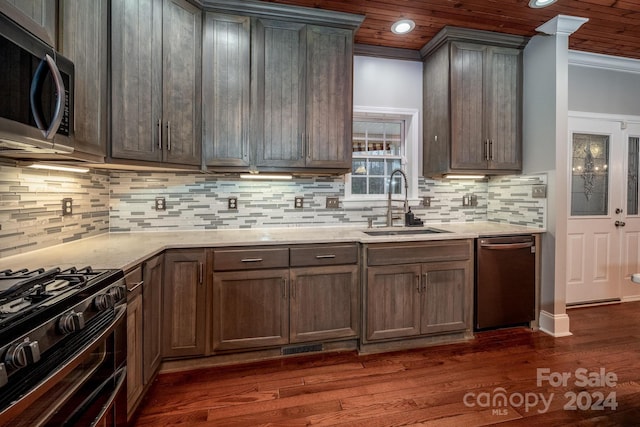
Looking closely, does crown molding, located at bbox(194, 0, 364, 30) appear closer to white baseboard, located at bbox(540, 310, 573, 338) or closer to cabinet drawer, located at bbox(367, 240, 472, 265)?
cabinet drawer, located at bbox(367, 240, 472, 265)

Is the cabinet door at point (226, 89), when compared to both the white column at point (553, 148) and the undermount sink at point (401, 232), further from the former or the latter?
the white column at point (553, 148)

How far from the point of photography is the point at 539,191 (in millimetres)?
2871

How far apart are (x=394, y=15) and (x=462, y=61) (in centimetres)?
80

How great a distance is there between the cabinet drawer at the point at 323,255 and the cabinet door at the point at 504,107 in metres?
1.71

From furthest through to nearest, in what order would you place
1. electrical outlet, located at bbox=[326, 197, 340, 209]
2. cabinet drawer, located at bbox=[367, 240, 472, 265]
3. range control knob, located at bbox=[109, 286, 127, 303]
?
electrical outlet, located at bbox=[326, 197, 340, 209], cabinet drawer, located at bbox=[367, 240, 472, 265], range control knob, located at bbox=[109, 286, 127, 303]

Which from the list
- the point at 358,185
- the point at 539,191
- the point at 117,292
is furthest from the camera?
the point at 358,185

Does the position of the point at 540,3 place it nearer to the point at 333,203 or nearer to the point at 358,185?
the point at 358,185

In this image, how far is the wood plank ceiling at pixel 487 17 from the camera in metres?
2.45

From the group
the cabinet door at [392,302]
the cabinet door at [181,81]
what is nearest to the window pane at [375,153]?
the cabinet door at [392,302]

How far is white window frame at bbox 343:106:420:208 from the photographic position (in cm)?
310

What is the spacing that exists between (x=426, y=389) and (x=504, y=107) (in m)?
2.62

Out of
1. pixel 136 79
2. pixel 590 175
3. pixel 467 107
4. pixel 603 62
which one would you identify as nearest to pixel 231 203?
pixel 136 79

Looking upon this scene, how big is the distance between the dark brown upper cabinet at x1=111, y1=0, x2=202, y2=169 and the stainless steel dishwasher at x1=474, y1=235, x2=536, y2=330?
98.6 inches

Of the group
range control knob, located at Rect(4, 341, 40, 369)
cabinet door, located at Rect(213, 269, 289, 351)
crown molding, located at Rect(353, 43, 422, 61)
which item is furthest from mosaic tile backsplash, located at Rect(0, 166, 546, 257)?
crown molding, located at Rect(353, 43, 422, 61)
